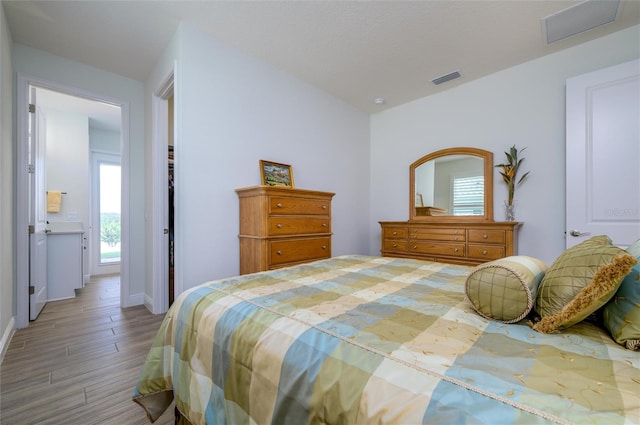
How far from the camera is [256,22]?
2375mm

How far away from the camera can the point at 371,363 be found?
0.67 m

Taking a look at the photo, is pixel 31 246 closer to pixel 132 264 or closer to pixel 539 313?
pixel 132 264

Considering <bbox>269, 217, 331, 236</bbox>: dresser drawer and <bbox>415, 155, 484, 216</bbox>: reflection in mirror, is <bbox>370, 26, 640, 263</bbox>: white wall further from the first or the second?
<bbox>269, 217, 331, 236</bbox>: dresser drawer

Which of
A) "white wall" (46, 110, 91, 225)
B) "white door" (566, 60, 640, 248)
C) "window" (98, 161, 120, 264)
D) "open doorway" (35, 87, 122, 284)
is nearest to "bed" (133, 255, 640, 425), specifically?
"white door" (566, 60, 640, 248)

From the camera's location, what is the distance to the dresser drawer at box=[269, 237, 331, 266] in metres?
2.55

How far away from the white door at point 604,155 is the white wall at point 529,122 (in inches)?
8.1

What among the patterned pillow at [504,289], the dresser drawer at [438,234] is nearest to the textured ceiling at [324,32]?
the dresser drawer at [438,234]

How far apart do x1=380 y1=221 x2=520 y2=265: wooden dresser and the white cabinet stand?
4.10m

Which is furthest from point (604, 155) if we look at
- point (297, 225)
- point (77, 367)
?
point (77, 367)

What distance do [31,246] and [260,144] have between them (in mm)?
2470

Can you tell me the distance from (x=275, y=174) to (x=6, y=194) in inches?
89.0

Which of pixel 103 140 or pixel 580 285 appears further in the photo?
pixel 103 140

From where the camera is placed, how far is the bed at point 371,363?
21.0 inches

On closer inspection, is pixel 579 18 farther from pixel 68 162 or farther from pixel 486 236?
pixel 68 162
